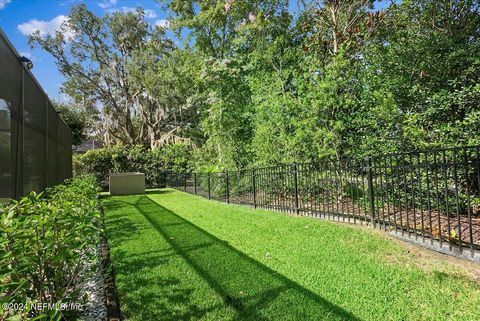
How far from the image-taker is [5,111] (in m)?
3.32

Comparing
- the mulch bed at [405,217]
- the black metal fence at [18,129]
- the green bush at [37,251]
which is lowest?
the mulch bed at [405,217]

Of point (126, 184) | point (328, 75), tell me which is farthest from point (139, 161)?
point (328, 75)

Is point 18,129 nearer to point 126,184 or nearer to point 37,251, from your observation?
point 37,251

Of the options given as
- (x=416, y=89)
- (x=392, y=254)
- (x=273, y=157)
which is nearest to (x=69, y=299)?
(x=392, y=254)

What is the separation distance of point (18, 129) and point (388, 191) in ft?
16.9

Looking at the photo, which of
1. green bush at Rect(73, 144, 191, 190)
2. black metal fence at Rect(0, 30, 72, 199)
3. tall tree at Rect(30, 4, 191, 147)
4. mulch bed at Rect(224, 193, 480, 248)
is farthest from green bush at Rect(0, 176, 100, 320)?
tall tree at Rect(30, 4, 191, 147)

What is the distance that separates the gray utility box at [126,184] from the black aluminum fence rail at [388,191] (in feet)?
18.8

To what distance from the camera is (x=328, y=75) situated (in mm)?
7230

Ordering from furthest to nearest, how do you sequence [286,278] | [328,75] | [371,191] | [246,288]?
[328,75], [371,191], [286,278], [246,288]

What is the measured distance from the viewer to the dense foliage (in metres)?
5.59

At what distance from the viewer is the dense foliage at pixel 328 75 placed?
559 centimetres

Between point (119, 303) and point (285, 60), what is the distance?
8.69m

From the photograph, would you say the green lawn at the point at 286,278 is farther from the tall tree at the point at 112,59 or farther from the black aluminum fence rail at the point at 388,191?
the tall tree at the point at 112,59

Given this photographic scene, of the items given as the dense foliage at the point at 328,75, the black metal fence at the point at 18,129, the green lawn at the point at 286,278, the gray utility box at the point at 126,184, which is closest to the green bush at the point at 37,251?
the green lawn at the point at 286,278
